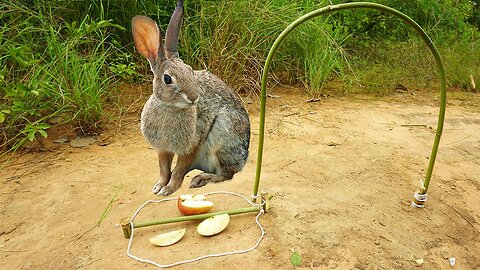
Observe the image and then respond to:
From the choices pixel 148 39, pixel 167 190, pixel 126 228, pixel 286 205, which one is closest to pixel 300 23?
pixel 148 39

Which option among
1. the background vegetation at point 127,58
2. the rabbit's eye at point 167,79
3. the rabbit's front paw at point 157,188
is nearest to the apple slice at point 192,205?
the rabbit's front paw at point 157,188

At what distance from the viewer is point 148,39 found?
171cm

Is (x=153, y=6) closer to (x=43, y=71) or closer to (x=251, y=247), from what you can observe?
(x=43, y=71)

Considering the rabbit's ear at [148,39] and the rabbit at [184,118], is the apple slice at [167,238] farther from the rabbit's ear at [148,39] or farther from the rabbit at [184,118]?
the rabbit's ear at [148,39]

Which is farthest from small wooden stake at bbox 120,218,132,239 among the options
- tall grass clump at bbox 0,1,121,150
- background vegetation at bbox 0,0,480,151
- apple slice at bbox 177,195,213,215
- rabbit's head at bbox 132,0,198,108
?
tall grass clump at bbox 0,1,121,150

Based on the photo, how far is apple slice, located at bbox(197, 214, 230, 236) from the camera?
1.99 meters

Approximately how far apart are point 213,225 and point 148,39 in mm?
955

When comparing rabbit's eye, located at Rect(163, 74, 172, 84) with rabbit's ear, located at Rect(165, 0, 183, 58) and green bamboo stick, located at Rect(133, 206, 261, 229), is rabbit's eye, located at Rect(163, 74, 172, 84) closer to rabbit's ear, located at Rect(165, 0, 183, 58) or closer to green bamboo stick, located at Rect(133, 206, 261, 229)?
rabbit's ear, located at Rect(165, 0, 183, 58)

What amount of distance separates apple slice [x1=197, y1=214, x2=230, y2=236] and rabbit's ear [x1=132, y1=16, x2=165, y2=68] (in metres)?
0.83

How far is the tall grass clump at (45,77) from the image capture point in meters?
3.28

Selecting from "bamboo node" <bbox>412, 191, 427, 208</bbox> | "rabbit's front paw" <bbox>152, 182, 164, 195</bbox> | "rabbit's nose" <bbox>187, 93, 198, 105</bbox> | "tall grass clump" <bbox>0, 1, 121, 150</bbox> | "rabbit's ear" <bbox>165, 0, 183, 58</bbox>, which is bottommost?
"bamboo node" <bbox>412, 191, 427, 208</bbox>

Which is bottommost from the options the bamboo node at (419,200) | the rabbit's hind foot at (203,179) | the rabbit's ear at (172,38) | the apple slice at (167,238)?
the bamboo node at (419,200)

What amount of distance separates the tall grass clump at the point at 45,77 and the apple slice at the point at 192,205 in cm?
171

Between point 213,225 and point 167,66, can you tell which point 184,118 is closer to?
point 167,66
